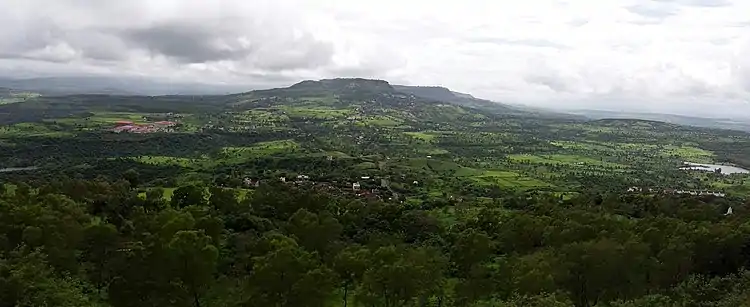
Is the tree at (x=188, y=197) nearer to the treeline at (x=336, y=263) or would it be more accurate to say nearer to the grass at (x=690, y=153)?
the treeline at (x=336, y=263)

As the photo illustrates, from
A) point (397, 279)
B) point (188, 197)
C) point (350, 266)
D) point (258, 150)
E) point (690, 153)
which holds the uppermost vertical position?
point (397, 279)

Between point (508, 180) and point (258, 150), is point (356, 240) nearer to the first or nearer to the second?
point (508, 180)

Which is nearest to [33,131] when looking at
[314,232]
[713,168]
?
[314,232]

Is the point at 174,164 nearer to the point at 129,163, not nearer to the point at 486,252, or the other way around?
the point at 129,163

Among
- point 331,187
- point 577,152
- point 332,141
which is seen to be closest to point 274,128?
point 332,141

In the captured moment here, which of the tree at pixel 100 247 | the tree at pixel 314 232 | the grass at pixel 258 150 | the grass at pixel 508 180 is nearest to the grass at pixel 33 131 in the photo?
the grass at pixel 258 150

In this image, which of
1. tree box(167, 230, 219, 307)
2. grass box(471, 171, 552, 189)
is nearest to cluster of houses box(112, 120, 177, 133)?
grass box(471, 171, 552, 189)

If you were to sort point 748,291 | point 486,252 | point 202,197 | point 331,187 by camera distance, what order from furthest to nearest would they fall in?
point 331,187 → point 202,197 → point 486,252 → point 748,291

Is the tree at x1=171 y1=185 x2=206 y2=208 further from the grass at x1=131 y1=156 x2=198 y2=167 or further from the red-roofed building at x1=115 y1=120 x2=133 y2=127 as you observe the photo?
the red-roofed building at x1=115 y1=120 x2=133 y2=127
